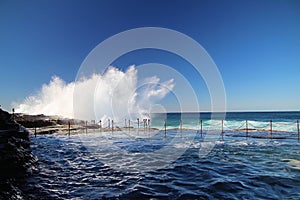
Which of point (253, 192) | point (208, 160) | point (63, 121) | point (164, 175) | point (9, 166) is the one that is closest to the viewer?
point (253, 192)

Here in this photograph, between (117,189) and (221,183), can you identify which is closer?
(117,189)

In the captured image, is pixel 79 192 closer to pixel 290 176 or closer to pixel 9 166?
pixel 9 166

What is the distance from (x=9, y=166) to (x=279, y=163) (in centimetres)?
1393

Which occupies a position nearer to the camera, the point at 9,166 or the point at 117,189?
the point at 117,189

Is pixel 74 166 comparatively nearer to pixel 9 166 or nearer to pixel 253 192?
pixel 9 166

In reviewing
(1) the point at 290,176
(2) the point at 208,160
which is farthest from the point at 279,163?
(2) the point at 208,160

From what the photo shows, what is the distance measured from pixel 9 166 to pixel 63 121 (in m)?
44.1

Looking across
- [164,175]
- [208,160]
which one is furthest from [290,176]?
[164,175]

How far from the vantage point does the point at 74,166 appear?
10.7m

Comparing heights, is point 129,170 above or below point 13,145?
below

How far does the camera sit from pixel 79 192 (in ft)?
22.0

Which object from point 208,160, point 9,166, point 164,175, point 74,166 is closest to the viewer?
point 9,166

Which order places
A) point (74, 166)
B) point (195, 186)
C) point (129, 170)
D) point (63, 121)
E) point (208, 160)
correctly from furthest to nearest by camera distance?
point (63, 121) < point (208, 160) < point (74, 166) < point (129, 170) < point (195, 186)

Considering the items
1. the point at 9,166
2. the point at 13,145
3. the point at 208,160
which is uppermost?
the point at 13,145
